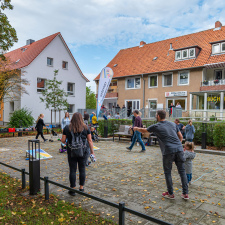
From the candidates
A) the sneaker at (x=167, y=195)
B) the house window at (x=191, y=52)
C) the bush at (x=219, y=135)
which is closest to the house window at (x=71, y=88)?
the house window at (x=191, y=52)

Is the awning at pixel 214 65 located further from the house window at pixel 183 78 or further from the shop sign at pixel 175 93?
the shop sign at pixel 175 93

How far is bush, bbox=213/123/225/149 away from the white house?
19.5 m

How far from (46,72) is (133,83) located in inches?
483

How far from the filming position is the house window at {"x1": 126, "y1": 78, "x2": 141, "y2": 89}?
31703 mm

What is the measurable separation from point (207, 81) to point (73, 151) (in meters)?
23.7

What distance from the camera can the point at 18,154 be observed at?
956 cm

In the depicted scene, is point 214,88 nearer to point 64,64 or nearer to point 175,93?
point 175,93

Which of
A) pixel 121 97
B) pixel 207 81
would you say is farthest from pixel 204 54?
pixel 121 97

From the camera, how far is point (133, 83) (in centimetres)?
3231

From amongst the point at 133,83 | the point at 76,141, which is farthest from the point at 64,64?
the point at 76,141

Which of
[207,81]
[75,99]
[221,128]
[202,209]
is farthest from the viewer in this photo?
[75,99]

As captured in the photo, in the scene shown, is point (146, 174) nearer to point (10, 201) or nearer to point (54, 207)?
point (54, 207)

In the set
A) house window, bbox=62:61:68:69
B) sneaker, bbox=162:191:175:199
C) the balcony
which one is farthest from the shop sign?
sneaker, bbox=162:191:175:199

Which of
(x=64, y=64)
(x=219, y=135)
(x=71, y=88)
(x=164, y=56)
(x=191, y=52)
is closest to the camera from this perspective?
(x=219, y=135)
